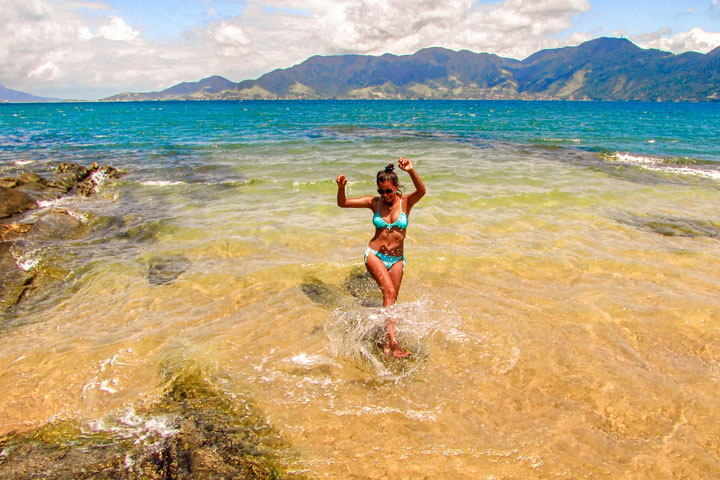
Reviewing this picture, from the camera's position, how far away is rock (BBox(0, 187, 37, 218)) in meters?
11.4

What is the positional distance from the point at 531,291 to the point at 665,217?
7.21 metres

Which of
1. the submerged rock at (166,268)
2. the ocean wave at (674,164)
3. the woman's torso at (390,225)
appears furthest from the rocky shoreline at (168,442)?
the ocean wave at (674,164)

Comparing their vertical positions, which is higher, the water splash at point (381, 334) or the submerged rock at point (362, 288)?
the water splash at point (381, 334)

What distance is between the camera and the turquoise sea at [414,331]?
12.6 feet

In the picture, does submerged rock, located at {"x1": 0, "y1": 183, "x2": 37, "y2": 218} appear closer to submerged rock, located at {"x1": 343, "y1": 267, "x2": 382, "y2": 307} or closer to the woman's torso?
submerged rock, located at {"x1": 343, "y1": 267, "x2": 382, "y2": 307}

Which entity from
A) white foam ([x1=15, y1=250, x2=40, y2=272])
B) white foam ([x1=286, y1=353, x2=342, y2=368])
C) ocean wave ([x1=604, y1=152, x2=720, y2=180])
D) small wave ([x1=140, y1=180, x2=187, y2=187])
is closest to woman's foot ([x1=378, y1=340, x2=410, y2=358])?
white foam ([x1=286, y1=353, x2=342, y2=368])

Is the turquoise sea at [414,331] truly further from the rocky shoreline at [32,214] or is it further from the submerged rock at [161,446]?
the rocky shoreline at [32,214]

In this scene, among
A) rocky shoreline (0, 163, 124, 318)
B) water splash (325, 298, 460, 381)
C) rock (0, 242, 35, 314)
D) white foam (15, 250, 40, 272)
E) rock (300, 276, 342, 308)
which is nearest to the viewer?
water splash (325, 298, 460, 381)

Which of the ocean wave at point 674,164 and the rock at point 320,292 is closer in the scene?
the rock at point 320,292

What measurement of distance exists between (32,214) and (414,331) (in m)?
11.7

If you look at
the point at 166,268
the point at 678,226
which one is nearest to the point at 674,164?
the point at 678,226

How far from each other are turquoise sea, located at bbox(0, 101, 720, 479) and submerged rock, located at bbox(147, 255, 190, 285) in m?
0.06

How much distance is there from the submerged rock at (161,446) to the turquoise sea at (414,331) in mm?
96

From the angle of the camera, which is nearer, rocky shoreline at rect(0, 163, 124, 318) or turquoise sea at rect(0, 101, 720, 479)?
turquoise sea at rect(0, 101, 720, 479)
